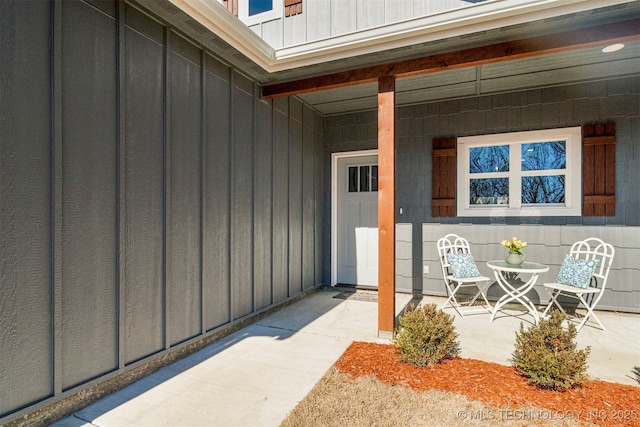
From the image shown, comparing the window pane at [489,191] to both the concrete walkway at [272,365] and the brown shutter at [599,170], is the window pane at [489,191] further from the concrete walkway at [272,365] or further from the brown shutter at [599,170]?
the concrete walkway at [272,365]

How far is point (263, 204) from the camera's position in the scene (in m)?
4.09

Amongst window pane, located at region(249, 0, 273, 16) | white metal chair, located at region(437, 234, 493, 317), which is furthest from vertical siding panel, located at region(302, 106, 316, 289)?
white metal chair, located at region(437, 234, 493, 317)

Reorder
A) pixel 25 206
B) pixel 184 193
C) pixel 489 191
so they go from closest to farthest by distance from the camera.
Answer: pixel 25 206
pixel 184 193
pixel 489 191

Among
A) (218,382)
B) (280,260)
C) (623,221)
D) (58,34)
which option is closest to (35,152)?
(58,34)

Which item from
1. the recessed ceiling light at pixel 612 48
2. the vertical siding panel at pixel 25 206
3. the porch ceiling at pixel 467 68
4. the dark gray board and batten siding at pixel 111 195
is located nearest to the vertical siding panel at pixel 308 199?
the porch ceiling at pixel 467 68

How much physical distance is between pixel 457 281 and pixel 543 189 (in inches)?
68.6

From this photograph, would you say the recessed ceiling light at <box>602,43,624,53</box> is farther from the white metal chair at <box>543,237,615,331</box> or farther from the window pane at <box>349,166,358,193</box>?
the window pane at <box>349,166,358,193</box>

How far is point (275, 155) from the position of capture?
14.3 ft

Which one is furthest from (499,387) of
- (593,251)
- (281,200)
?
(281,200)

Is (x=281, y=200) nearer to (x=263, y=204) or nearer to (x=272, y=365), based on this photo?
(x=263, y=204)

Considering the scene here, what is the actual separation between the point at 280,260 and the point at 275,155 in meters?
1.37

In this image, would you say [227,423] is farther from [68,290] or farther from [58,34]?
[58,34]

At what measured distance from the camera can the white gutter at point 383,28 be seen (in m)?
2.55

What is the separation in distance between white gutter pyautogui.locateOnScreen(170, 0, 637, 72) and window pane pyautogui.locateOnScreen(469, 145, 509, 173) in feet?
7.68
